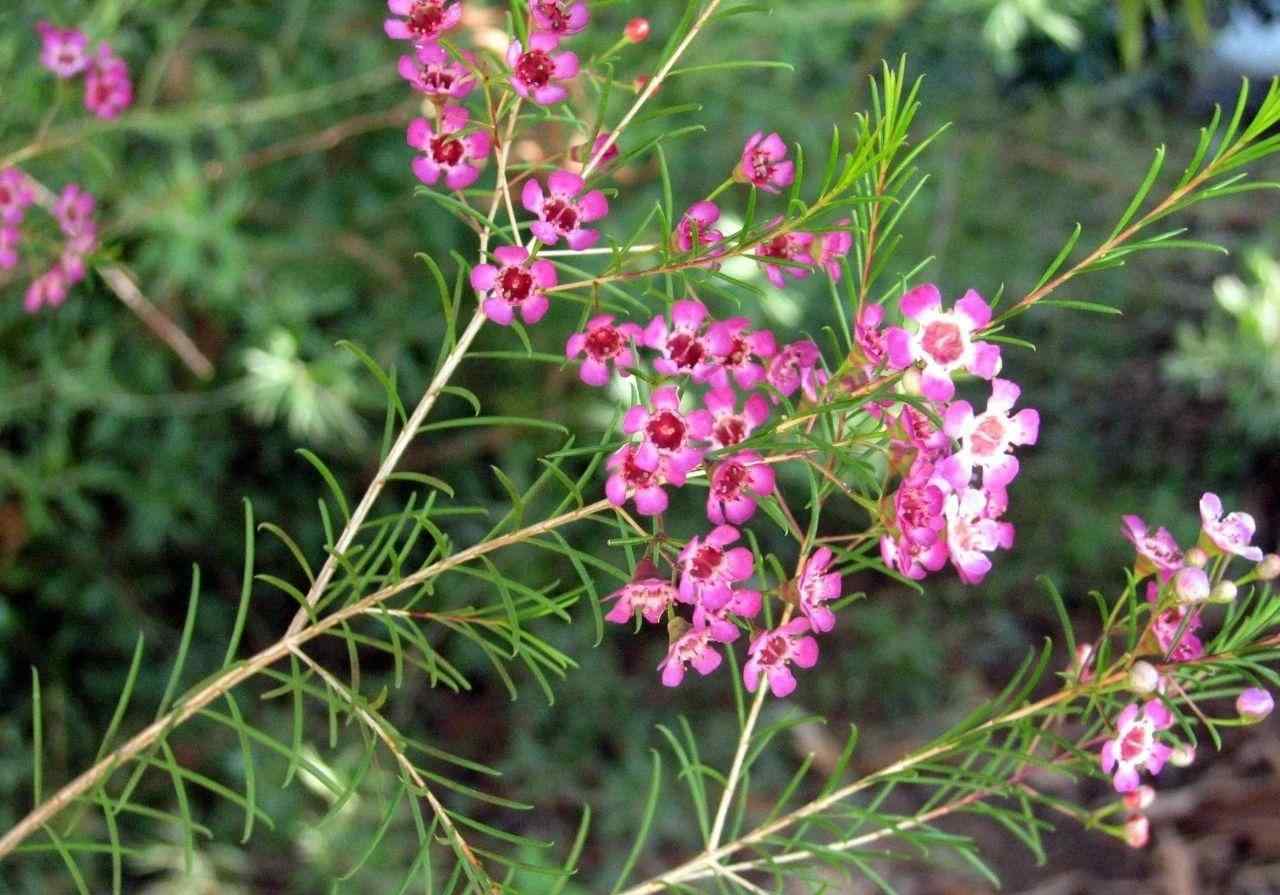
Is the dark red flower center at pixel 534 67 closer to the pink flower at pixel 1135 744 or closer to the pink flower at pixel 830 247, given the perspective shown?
the pink flower at pixel 830 247

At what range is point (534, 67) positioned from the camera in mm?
517

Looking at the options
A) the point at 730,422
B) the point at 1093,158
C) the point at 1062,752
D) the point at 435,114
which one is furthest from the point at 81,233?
the point at 1093,158

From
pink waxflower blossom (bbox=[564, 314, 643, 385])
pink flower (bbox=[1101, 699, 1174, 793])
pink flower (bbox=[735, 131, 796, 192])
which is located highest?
pink flower (bbox=[735, 131, 796, 192])

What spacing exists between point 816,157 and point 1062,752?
1.26 m

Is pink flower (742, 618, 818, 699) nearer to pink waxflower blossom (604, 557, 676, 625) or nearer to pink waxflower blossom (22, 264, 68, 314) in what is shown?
pink waxflower blossom (604, 557, 676, 625)

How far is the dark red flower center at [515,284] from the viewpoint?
1.68 ft

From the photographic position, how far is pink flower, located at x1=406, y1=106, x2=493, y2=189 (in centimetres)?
55

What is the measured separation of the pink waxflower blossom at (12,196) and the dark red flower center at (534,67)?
0.45 meters

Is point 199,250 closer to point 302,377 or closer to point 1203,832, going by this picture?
point 302,377

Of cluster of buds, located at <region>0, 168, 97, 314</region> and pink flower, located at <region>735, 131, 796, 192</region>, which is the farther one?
cluster of buds, located at <region>0, 168, 97, 314</region>

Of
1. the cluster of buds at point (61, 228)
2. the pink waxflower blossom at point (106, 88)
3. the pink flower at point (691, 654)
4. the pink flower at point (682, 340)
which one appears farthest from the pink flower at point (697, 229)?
the pink waxflower blossom at point (106, 88)

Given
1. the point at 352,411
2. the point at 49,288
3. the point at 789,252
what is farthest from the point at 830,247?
the point at 352,411

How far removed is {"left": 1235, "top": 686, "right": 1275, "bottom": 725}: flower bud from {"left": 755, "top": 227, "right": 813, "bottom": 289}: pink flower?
0.22 m

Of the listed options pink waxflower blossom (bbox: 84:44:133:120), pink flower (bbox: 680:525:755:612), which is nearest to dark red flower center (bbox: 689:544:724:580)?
pink flower (bbox: 680:525:755:612)
